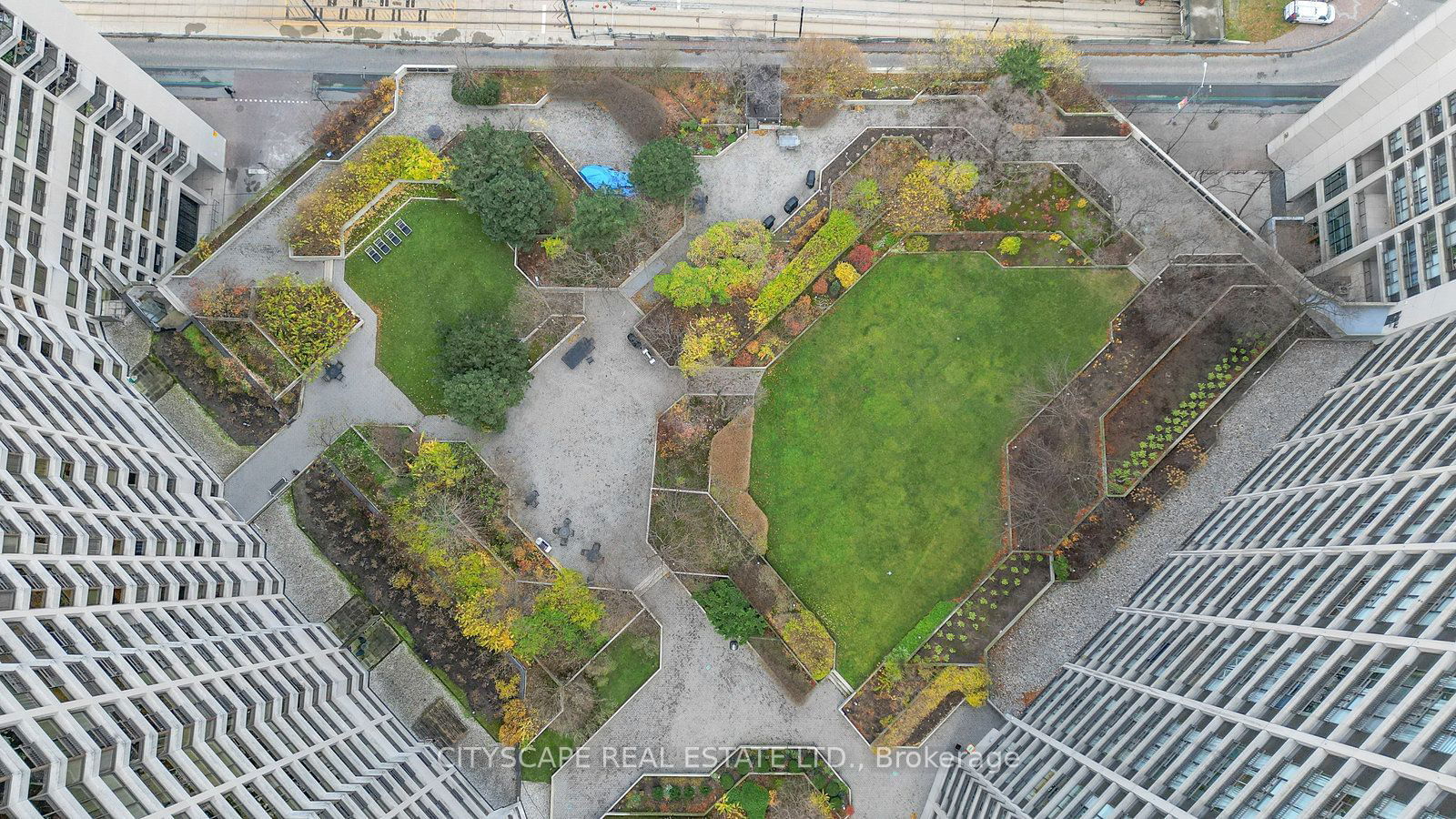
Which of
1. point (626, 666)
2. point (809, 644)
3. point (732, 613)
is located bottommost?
point (809, 644)

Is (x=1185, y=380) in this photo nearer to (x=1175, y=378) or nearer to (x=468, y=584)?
(x=1175, y=378)

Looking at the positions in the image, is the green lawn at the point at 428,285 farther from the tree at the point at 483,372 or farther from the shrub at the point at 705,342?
the shrub at the point at 705,342

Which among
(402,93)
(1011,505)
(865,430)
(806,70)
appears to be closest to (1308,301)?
(1011,505)

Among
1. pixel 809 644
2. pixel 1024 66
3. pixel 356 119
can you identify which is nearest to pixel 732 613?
pixel 809 644

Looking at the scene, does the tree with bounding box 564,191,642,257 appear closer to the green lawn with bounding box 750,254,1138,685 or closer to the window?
the green lawn with bounding box 750,254,1138,685

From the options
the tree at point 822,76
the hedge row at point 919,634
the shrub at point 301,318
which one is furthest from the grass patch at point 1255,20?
the shrub at point 301,318
